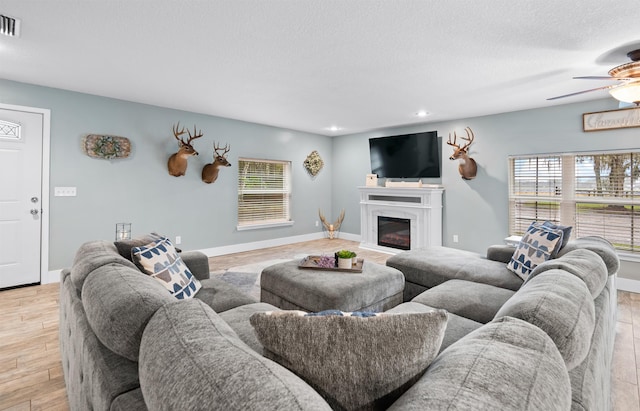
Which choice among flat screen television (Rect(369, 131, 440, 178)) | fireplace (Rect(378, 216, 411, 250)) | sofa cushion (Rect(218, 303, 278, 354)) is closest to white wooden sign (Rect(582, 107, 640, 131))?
flat screen television (Rect(369, 131, 440, 178))

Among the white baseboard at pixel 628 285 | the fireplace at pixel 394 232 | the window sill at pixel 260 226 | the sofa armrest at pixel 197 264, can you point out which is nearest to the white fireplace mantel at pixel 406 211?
the fireplace at pixel 394 232

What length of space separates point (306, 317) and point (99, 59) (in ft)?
11.1

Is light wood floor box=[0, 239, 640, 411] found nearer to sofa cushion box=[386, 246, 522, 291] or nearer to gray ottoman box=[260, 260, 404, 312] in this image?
sofa cushion box=[386, 246, 522, 291]

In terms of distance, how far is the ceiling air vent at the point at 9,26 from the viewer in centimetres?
225

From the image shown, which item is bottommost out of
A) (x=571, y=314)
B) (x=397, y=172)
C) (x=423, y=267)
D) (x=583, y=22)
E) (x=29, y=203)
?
(x=423, y=267)

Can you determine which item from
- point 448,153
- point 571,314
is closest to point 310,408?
point 571,314

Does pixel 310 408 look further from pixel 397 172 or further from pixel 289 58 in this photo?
pixel 397 172

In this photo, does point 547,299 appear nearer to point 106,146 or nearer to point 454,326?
point 454,326

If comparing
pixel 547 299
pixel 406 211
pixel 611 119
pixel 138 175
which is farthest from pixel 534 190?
pixel 138 175

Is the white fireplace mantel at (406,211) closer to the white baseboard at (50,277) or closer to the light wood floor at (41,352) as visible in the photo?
the light wood floor at (41,352)

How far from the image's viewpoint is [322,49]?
272 centimetres

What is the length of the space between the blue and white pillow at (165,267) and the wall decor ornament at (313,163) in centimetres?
485

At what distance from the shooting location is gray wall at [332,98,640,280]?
411cm

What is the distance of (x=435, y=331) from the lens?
0.83 metres
